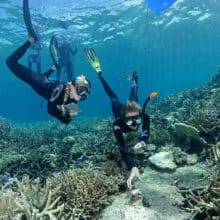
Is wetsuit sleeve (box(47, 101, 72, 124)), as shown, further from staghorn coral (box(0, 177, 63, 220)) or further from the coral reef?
staghorn coral (box(0, 177, 63, 220))

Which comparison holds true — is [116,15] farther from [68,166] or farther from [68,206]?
[68,206]

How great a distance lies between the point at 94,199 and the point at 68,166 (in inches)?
121

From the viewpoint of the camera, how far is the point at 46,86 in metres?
7.21

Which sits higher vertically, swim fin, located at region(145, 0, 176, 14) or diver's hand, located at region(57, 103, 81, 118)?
swim fin, located at region(145, 0, 176, 14)

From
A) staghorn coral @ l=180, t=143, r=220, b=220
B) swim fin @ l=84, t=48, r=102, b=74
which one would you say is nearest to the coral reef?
staghorn coral @ l=180, t=143, r=220, b=220

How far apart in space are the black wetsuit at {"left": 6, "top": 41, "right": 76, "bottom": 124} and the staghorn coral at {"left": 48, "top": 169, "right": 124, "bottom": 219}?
1.21 m

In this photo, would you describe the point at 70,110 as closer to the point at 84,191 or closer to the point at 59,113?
the point at 59,113

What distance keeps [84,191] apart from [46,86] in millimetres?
2740

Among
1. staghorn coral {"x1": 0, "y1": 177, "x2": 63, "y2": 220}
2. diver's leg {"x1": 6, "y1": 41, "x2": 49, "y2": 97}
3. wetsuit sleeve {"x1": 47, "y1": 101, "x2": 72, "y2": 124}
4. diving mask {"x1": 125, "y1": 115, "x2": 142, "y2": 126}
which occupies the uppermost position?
diver's leg {"x1": 6, "y1": 41, "x2": 49, "y2": 97}

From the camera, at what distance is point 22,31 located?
33.1 m

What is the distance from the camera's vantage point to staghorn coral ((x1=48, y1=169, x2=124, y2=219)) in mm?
5699

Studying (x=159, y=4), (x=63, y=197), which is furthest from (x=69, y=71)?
(x=63, y=197)

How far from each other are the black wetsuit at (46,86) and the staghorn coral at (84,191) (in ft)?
3.97

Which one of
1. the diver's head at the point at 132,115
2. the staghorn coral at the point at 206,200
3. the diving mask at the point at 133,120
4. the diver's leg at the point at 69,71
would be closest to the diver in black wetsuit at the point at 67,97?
the diver's head at the point at 132,115
